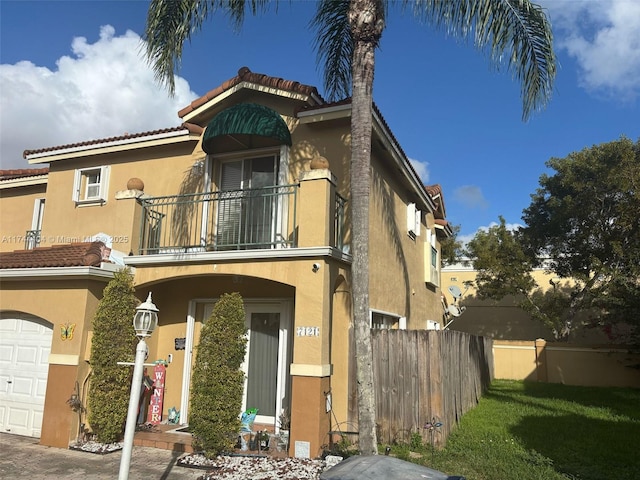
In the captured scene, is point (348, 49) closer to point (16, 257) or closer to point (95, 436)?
point (16, 257)

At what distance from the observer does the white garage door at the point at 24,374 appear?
9.12m

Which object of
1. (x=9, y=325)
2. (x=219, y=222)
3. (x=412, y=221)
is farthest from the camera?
(x=412, y=221)

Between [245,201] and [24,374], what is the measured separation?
5.53m

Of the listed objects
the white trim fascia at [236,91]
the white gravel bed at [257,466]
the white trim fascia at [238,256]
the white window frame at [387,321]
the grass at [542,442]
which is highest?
the white trim fascia at [236,91]

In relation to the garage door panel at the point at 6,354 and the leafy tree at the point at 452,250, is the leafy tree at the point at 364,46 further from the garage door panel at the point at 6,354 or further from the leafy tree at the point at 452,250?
the leafy tree at the point at 452,250

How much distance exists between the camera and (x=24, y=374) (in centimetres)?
937

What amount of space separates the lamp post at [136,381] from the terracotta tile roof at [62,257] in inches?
126

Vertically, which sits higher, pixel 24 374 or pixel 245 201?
Answer: pixel 245 201

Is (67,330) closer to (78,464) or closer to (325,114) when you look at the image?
(78,464)

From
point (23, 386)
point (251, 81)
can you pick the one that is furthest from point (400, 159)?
point (23, 386)

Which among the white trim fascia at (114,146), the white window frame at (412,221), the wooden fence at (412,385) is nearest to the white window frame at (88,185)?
the white trim fascia at (114,146)

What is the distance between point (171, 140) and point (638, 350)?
55.8ft

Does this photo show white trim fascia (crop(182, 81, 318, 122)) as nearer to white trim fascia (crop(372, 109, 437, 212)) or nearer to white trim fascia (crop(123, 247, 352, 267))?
white trim fascia (crop(372, 109, 437, 212))

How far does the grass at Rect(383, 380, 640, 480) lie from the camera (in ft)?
23.2
